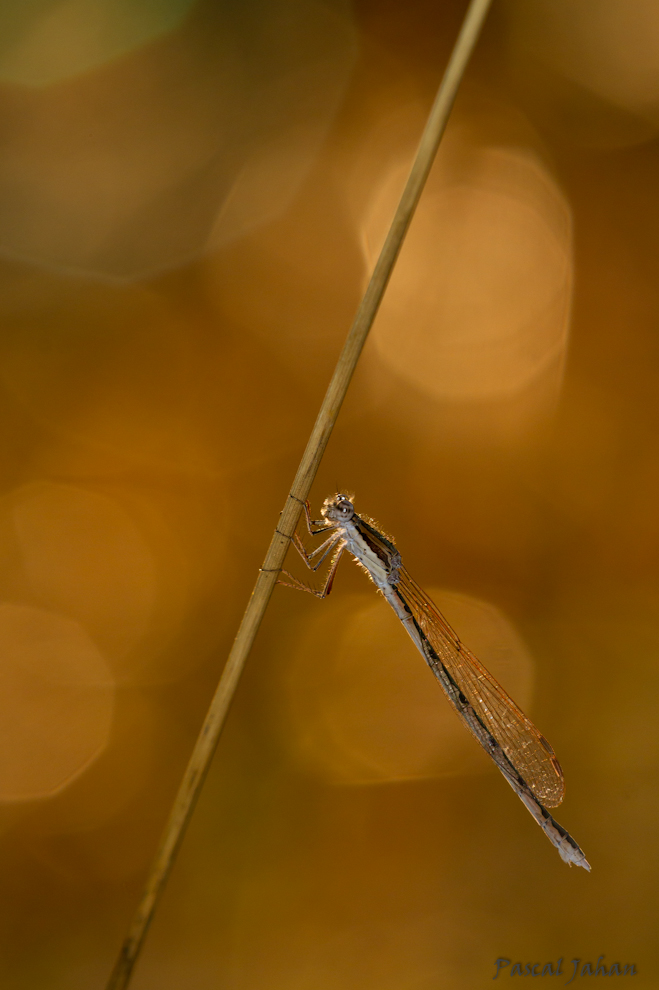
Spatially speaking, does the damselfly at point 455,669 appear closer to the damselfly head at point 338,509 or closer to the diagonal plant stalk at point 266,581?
the damselfly head at point 338,509

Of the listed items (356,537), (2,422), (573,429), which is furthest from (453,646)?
(2,422)

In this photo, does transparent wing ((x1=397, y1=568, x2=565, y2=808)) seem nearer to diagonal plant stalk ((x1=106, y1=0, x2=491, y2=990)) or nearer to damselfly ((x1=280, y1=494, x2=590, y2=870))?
damselfly ((x1=280, y1=494, x2=590, y2=870))

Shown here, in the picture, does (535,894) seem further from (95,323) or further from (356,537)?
(95,323)

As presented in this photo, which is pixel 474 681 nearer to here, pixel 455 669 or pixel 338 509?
pixel 455 669

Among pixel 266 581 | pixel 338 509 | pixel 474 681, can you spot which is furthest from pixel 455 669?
pixel 266 581

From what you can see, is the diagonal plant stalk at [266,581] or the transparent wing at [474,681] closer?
the diagonal plant stalk at [266,581]

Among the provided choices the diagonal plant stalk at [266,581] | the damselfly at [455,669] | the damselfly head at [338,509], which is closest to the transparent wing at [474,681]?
the damselfly at [455,669]
